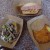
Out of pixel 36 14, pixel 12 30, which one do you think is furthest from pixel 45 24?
pixel 12 30

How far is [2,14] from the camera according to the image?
916 mm

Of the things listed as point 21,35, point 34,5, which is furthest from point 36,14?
point 21,35

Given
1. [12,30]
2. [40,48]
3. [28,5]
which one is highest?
[28,5]

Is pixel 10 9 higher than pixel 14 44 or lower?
higher

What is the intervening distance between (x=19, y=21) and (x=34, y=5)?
0.13 metres

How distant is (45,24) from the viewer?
875 millimetres

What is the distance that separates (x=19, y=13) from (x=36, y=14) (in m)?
0.10

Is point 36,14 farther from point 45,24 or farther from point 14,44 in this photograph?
point 14,44

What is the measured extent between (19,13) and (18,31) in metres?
0.11

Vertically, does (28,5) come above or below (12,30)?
above

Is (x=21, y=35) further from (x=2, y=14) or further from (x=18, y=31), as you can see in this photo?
(x=2, y=14)

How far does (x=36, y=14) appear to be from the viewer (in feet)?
2.92

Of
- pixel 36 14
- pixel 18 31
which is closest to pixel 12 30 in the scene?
pixel 18 31

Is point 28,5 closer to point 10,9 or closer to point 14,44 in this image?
point 10,9
